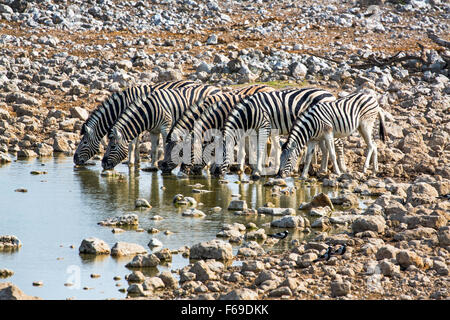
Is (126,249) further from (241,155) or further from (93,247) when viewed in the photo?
(241,155)

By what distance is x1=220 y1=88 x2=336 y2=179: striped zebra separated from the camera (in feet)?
48.3

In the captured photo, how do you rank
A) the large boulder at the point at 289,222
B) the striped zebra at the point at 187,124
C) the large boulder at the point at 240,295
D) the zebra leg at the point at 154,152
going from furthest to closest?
1. the zebra leg at the point at 154,152
2. the striped zebra at the point at 187,124
3. the large boulder at the point at 289,222
4. the large boulder at the point at 240,295

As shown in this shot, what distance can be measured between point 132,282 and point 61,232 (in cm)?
257

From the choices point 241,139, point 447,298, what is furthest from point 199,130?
point 447,298

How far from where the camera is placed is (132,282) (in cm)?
762

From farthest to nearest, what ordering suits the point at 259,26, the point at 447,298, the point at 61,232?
the point at 259,26 → the point at 61,232 → the point at 447,298

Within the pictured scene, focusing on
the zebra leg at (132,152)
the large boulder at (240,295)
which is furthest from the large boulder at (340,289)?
the zebra leg at (132,152)

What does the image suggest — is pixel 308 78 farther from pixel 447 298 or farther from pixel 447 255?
pixel 447 298

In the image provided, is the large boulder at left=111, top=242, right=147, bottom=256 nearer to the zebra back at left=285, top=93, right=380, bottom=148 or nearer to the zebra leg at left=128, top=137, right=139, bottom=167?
the zebra back at left=285, top=93, right=380, bottom=148

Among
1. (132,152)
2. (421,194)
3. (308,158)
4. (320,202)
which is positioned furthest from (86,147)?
(421,194)

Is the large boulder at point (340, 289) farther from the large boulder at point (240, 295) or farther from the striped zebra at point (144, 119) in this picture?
the striped zebra at point (144, 119)

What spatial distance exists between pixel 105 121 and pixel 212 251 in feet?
27.0

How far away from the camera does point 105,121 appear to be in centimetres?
1619

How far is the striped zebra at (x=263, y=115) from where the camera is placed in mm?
14734
